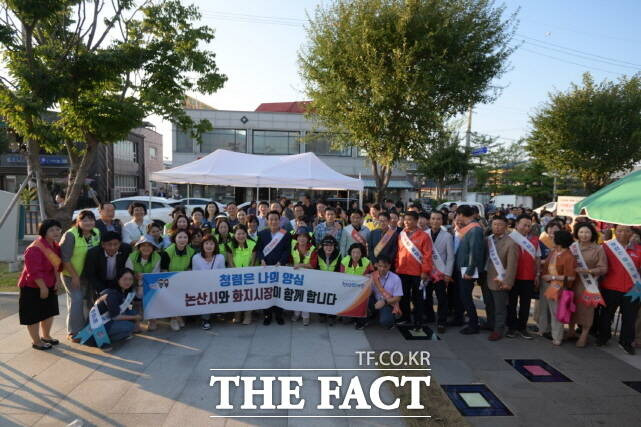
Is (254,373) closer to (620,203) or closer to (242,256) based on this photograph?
(242,256)

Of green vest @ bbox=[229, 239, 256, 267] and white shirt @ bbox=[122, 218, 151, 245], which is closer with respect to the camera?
green vest @ bbox=[229, 239, 256, 267]

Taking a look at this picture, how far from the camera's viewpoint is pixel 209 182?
10.2m

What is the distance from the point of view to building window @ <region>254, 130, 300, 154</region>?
27.2 metres

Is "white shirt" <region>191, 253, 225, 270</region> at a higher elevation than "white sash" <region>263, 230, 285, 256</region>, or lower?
lower

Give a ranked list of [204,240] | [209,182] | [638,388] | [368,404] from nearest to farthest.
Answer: [368,404], [638,388], [204,240], [209,182]

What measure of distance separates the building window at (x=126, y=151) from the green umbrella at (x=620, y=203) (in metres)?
34.0

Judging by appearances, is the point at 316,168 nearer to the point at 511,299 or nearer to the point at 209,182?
the point at 209,182

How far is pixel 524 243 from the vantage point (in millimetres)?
5230

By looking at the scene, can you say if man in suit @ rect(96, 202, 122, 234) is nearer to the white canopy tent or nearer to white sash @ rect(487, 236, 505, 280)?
the white canopy tent

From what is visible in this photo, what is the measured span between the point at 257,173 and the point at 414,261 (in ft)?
19.6

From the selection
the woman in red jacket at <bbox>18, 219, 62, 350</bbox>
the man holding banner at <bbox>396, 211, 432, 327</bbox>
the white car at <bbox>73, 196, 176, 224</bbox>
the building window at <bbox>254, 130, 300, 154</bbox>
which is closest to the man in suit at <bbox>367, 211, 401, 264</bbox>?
the man holding banner at <bbox>396, 211, 432, 327</bbox>

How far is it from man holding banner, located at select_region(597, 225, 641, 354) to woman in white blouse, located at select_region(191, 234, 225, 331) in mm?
5350

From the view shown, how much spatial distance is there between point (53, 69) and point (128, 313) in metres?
5.54

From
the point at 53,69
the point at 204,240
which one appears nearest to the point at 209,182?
the point at 53,69
